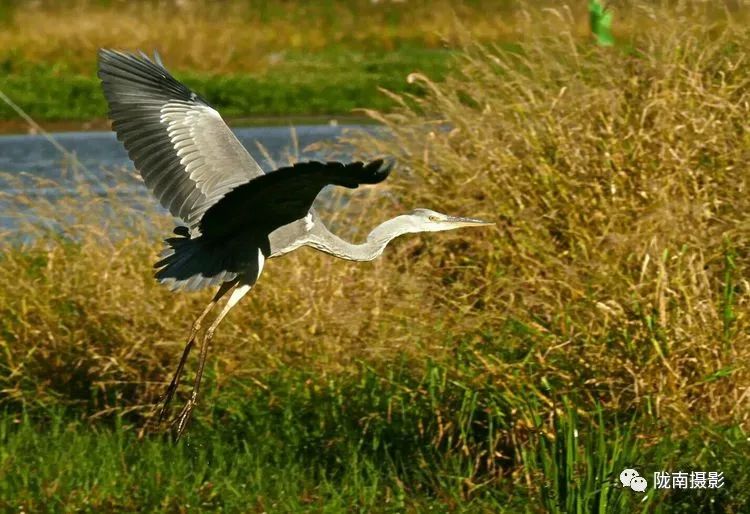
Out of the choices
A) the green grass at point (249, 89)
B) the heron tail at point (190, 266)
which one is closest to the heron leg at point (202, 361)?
the heron tail at point (190, 266)

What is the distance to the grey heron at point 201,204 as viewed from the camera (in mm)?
5496

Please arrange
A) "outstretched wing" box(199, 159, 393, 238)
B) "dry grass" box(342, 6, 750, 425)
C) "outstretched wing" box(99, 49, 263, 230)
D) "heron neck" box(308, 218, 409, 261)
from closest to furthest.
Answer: "outstretched wing" box(199, 159, 393, 238)
"dry grass" box(342, 6, 750, 425)
"outstretched wing" box(99, 49, 263, 230)
"heron neck" box(308, 218, 409, 261)

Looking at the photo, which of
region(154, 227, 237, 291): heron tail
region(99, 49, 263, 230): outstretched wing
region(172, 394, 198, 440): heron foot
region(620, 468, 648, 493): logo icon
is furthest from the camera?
region(99, 49, 263, 230): outstretched wing

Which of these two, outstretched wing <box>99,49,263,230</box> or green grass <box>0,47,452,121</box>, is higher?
outstretched wing <box>99,49,263,230</box>

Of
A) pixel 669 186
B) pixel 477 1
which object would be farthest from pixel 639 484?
pixel 477 1

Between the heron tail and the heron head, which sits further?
the heron head

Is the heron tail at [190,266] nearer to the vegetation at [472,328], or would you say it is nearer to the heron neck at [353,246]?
the heron neck at [353,246]

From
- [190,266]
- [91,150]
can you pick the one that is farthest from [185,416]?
[91,150]

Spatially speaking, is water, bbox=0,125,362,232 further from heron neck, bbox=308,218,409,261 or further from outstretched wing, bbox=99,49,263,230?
heron neck, bbox=308,218,409,261

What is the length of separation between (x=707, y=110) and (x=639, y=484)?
7.88 ft

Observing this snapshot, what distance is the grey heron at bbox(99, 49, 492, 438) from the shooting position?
5496 mm

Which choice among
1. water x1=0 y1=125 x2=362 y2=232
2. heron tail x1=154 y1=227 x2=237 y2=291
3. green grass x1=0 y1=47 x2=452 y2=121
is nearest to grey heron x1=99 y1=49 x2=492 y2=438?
heron tail x1=154 y1=227 x2=237 y2=291

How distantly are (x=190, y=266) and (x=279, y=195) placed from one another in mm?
635

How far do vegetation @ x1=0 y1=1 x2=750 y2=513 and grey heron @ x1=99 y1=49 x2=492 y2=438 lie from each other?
441 mm
